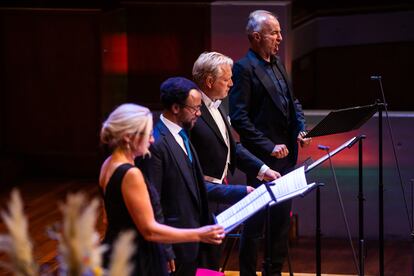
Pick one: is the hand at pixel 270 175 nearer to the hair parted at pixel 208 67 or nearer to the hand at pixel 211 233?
the hair parted at pixel 208 67

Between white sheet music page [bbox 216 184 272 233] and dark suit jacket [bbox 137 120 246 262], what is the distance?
0.12m

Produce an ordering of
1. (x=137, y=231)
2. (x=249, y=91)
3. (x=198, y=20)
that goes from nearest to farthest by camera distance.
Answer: (x=137, y=231) → (x=249, y=91) → (x=198, y=20)

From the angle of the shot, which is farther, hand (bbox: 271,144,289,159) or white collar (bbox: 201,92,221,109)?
hand (bbox: 271,144,289,159)

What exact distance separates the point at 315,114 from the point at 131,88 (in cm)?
187

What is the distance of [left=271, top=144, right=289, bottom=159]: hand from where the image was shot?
4.95 metres

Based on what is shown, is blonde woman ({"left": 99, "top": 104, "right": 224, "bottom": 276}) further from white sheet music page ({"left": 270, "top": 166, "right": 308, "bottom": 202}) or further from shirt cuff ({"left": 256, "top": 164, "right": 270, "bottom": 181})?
shirt cuff ({"left": 256, "top": 164, "right": 270, "bottom": 181})

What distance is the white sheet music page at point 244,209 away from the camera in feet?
11.9

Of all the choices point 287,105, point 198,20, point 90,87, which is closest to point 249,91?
point 287,105

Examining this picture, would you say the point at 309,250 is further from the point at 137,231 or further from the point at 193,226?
the point at 137,231

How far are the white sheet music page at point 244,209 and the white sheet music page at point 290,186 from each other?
0.08m

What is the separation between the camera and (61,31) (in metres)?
8.13

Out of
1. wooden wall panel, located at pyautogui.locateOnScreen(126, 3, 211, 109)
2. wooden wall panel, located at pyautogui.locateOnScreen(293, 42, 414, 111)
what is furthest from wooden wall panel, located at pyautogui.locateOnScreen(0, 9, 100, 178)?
wooden wall panel, located at pyautogui.locateOnScreen(293, 42, 414, 111)

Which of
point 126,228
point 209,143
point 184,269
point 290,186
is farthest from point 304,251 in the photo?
point 126,228

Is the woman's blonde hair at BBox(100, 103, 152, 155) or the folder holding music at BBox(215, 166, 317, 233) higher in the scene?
the woman's blonde hair at BBox(100, 103, 152, 155)
